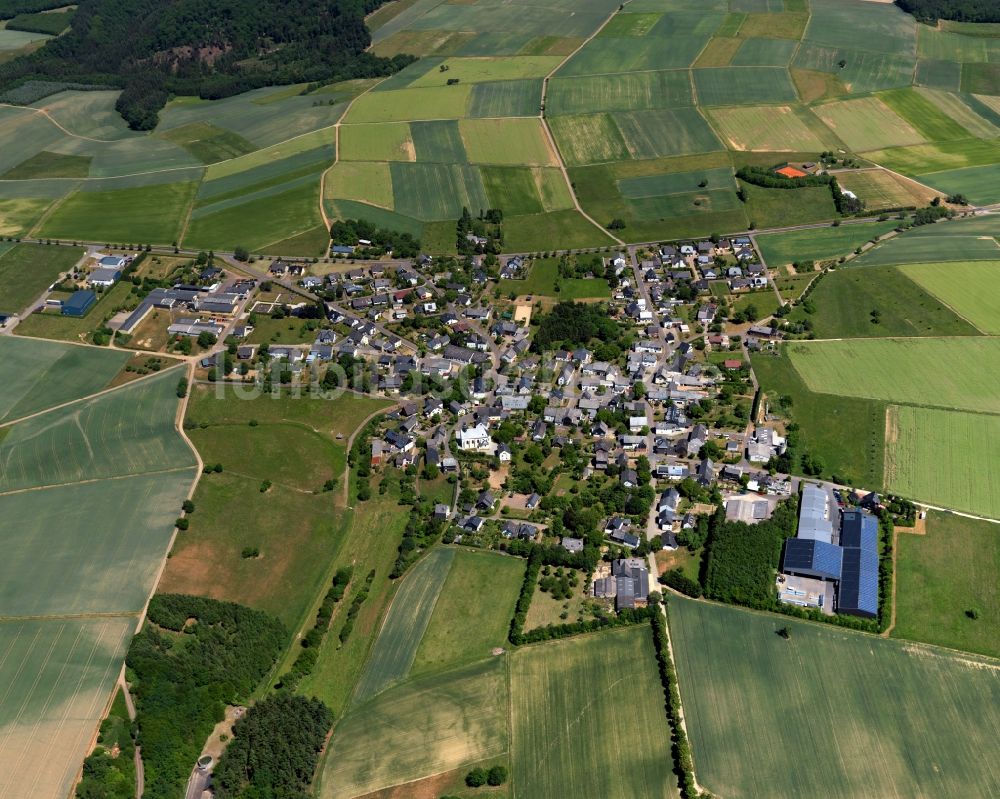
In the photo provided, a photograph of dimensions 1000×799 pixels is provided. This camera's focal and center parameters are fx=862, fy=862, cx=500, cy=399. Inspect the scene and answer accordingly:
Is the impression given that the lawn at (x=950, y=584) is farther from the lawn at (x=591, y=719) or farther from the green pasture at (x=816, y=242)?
the green pasture at (x=816, y=242)

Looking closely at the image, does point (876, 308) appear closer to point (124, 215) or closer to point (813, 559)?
point (813, 559)

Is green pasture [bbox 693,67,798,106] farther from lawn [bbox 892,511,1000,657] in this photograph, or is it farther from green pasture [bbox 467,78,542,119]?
lawn [bbox 892,511,1000,657]

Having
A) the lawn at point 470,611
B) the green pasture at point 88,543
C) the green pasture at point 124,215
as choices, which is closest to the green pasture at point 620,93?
the green pasture at point 124,215

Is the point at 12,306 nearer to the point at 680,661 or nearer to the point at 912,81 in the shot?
the point at 680,661

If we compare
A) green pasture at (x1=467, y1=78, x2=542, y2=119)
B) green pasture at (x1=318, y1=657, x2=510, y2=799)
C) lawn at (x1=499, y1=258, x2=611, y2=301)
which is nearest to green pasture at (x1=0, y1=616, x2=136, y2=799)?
green pasture at (x1=318, y1=657, x2=510, y2=799)

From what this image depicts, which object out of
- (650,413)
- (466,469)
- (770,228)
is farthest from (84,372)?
(770,228)
